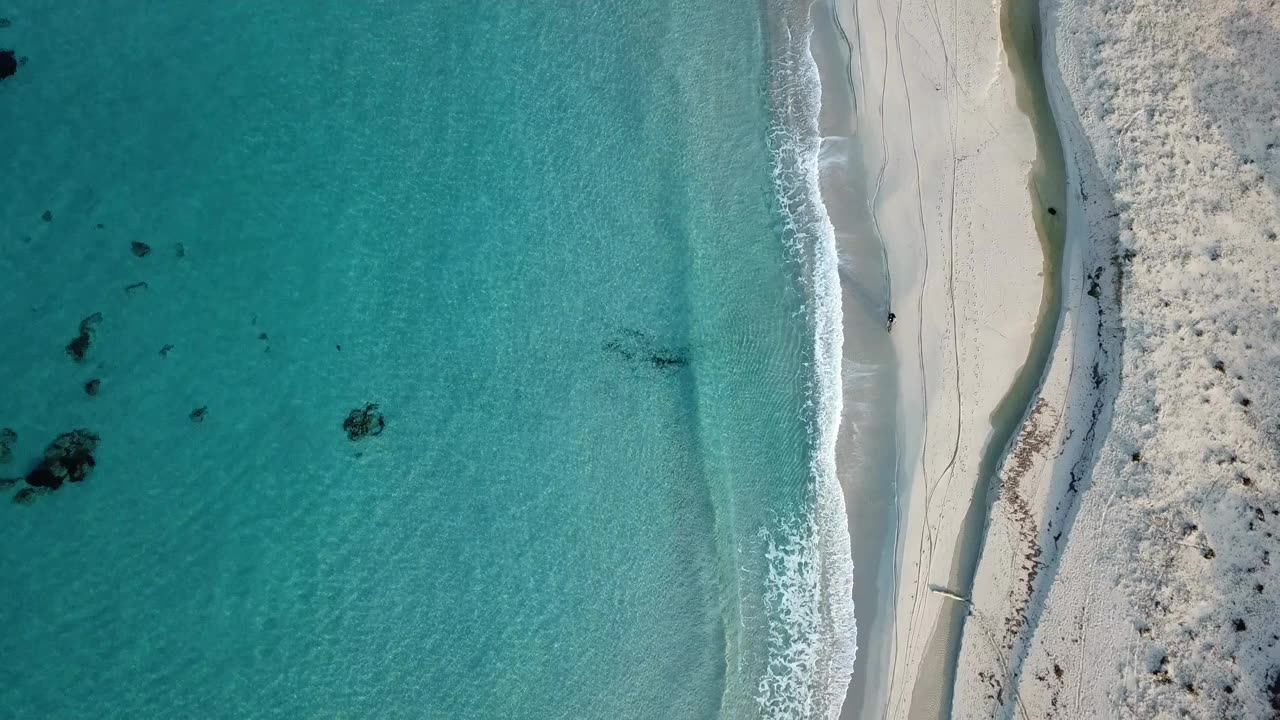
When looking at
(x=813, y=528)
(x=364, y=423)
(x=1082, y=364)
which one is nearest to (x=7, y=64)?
(x=364, y=423)

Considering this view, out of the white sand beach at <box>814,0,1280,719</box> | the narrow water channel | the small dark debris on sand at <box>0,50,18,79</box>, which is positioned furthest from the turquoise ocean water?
the narrow water channel

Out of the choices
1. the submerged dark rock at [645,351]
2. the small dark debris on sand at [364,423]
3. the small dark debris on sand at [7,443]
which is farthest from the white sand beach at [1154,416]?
the small dark debris on sand at [7,443]

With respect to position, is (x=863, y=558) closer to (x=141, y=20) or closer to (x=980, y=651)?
(x=980, y=651)

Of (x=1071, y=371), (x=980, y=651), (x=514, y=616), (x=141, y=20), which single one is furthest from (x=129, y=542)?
(x=1071, y=371)

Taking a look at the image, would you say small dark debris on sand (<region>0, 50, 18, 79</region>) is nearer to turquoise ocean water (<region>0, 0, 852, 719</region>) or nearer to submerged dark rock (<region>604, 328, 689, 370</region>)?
turquoise ocean water (<region>0, 0, 852, 719</region>)

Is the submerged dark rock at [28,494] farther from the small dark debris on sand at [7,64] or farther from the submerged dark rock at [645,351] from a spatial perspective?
the submerged dark rock at [645,351]
